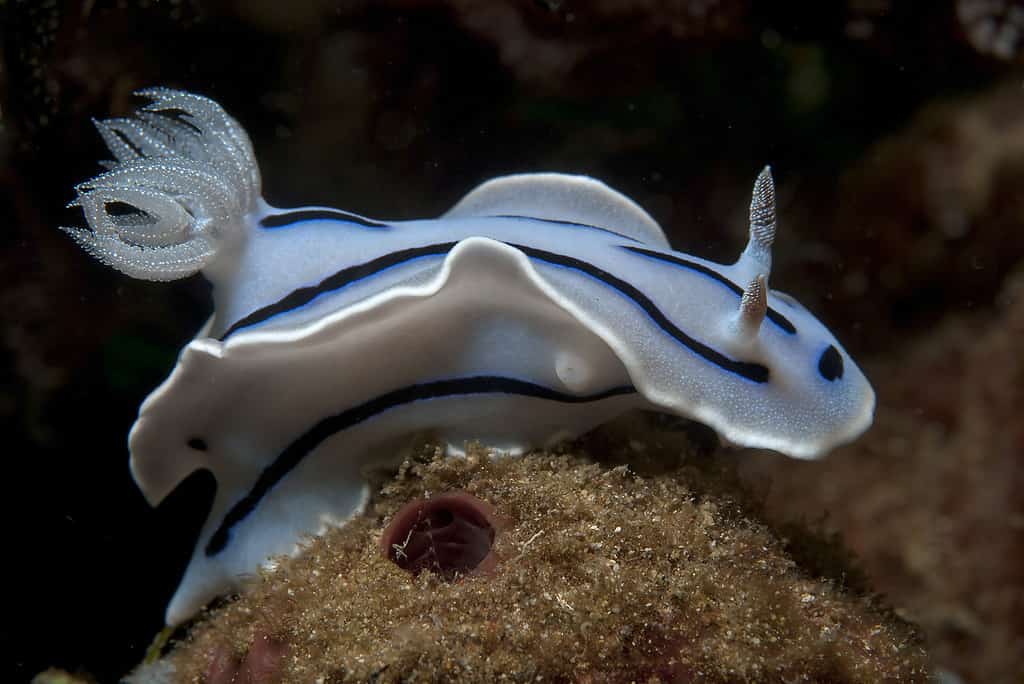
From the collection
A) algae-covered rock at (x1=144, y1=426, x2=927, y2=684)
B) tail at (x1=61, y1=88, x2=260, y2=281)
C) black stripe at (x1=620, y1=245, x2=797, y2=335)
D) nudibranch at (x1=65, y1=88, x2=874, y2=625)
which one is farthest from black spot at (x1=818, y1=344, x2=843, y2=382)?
tail at (x1=61, y1=88, x2=260, y2=281)

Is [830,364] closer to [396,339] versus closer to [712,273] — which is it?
[712,273]

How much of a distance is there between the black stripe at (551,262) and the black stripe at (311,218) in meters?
0.29

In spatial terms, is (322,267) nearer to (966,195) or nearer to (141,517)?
(141,517)

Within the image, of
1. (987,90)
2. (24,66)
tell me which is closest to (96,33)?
(24,66)

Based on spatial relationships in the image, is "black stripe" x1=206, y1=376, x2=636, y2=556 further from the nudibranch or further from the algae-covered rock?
the algae-covered rock

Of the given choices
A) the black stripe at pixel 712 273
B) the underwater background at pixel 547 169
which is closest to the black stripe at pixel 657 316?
the black stripe at pixel 712 273

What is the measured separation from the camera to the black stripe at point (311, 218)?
287cm

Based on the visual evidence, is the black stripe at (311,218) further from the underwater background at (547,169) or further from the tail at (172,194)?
the underwater background at (547,169)

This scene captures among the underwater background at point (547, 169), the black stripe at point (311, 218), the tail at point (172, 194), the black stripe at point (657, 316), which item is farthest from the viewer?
the underwater background at point (547, 169)

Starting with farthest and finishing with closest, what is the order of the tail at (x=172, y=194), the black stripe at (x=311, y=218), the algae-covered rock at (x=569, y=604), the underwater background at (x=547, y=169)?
1. the underwater background at (x=547, y=169)
2. the black stripe at (x=311, y=218)
3. the tail at (x=172, y=194)
4. the algae-covered rock at (x=569, y=604)

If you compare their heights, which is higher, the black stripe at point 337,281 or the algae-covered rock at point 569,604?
the black stripe at point 337,281

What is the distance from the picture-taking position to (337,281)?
2.62 meters

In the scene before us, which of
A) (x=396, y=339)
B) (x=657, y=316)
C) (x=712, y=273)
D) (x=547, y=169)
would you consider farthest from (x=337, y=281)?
(x=547, y=169)

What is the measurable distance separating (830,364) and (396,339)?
1.41 m
